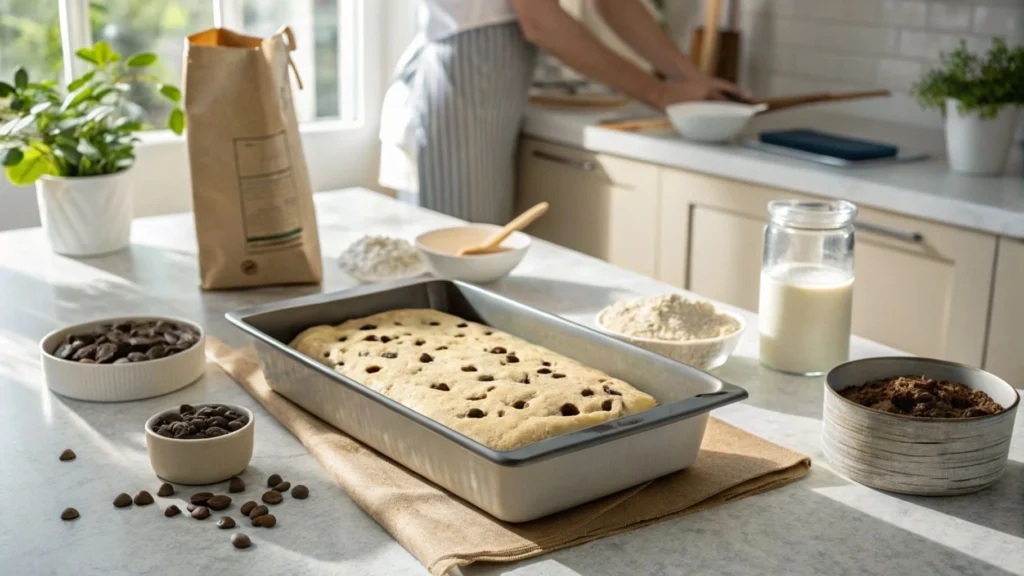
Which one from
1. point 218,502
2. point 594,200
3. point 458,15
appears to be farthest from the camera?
point 594,200

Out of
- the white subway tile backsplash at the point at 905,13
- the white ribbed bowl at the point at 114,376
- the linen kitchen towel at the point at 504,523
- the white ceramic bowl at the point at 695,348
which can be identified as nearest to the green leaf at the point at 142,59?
the white ribbed bowl at the point at 114,376

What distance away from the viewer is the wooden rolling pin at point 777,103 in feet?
10.2

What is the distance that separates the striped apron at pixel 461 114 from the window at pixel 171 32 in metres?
0.37

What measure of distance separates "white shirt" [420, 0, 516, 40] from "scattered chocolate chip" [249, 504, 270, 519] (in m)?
2.20

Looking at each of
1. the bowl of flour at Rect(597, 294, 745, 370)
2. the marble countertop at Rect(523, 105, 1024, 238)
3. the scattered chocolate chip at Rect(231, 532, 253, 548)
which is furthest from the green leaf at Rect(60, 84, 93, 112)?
the marble countertop at Rect(523, 105, 1024, 238)

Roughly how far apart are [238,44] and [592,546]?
120cm

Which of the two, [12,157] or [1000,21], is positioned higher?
[1000,21]

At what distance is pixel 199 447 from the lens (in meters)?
1.14

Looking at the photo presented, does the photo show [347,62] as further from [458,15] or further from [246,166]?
[246,166]

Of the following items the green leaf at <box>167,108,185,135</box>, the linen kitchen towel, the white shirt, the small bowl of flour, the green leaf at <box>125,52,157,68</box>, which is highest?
the white shirt

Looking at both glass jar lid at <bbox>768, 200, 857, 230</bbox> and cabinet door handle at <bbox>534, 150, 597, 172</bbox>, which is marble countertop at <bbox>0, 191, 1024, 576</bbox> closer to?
glass jar lid at <bbox>768, 200, 857, 230</bbox>

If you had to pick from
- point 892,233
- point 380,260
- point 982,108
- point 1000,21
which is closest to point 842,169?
point 892,233

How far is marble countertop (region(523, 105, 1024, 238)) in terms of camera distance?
2.41 metres

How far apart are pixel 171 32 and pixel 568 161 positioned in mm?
1226
